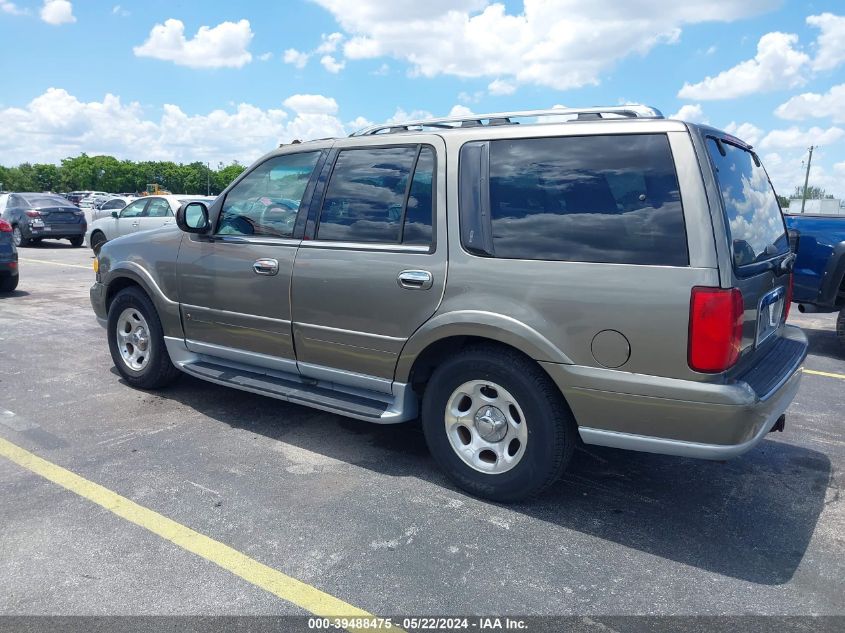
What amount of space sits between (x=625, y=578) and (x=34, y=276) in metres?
12.9

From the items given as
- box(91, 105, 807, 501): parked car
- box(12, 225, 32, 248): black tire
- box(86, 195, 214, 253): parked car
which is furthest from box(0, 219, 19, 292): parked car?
box(12, 225, 32, 248): black tire

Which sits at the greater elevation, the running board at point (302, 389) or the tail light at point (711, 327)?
the tail light at point (711, 327)

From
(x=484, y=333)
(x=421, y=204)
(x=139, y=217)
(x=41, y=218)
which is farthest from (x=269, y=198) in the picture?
(x=41, y=218)

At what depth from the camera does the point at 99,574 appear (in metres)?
2.81

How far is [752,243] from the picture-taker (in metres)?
3.29

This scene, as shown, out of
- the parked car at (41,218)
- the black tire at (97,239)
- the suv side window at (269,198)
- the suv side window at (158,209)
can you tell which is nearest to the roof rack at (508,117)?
the suv side window at (269,198)

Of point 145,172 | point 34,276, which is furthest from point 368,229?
point 145,172

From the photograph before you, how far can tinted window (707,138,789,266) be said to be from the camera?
122 inches

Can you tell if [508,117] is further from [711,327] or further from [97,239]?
[97,239]

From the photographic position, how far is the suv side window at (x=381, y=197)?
146 inches

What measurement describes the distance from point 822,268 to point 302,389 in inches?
234

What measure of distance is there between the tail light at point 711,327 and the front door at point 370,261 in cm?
128

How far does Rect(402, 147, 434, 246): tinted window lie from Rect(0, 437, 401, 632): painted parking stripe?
6.00 feet

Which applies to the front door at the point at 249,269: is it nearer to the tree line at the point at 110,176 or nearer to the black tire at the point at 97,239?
the black tire at the point at 97,239
